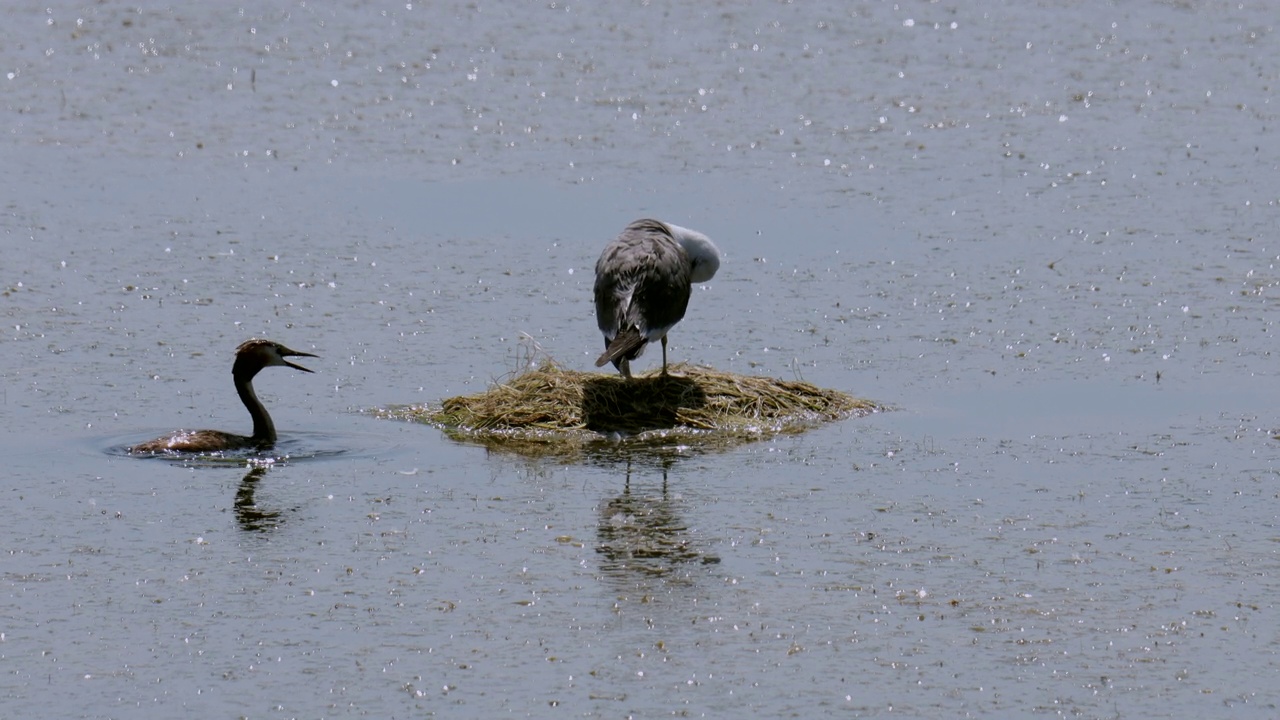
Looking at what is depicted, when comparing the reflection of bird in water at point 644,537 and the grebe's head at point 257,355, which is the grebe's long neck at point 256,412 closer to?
the grebe's head at point 257,355

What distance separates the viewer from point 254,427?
11.2 m

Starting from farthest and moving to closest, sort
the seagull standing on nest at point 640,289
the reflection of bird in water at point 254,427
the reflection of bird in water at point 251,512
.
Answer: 1. the seagull standing on nest at point 640,289
2. the reflection of bird in water at point 254,427
3. the reflection of bird in water at point 251,512

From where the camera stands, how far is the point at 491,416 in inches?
464

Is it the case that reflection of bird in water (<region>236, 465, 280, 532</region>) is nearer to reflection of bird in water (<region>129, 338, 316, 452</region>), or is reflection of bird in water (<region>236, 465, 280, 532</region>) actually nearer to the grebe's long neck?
reflection of bird in water (<region>129, 338, 316, 452</region>)

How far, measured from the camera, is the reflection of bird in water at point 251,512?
31.5ft

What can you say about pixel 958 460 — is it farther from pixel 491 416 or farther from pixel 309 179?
pixel 309 179

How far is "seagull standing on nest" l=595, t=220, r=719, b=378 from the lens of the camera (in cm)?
1216

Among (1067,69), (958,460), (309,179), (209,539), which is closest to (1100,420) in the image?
(958,460)

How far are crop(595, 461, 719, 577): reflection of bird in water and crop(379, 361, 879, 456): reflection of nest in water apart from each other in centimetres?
141

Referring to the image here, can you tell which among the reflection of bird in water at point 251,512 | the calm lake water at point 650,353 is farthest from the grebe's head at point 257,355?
the reflection of bird in water at point 251,512

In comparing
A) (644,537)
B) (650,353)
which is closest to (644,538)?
(644,537)

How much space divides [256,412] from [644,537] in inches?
108

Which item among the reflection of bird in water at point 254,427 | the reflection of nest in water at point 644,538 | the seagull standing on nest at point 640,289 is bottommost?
the reflection of nest in water at point 644,538

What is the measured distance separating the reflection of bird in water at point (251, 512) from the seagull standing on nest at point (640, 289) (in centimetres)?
217
